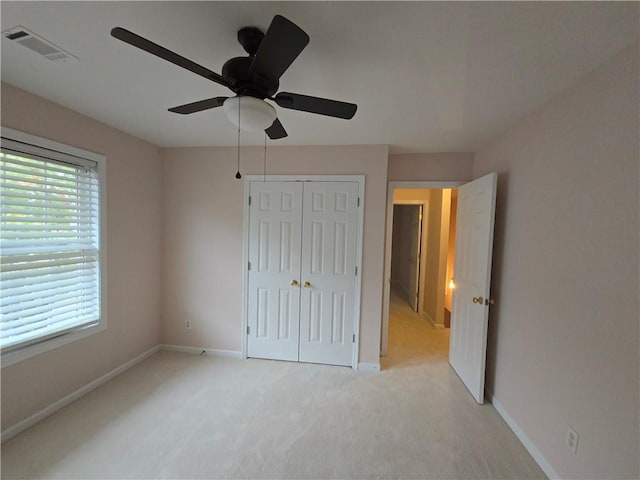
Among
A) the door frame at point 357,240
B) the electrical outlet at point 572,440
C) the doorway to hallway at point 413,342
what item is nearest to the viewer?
the electrical outlet at point 572,440

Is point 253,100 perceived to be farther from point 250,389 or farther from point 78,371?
point 78,371

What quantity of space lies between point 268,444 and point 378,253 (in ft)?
6.19

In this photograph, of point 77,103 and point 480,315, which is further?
point 480,315

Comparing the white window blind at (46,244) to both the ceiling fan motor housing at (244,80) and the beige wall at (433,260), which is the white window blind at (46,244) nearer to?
the ceiling fan motor housing at (244,80)

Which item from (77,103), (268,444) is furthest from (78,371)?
(77,103)

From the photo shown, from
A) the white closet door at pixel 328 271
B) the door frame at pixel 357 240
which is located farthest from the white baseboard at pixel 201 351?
the white closet door at pixel 328 271

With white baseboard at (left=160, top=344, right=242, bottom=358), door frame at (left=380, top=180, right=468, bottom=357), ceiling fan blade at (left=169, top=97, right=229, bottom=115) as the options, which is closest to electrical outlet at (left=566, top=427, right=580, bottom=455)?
door frame at (left=380, top=180, right=468, bottom=357)

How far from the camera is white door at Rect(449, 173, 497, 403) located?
2324 mm

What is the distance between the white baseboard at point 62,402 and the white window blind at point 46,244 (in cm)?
55

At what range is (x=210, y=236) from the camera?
3.18 m

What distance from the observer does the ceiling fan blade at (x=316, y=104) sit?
4.29 ft

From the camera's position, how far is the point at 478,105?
1.92 m

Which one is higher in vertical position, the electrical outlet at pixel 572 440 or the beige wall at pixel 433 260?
the beige wall at pixel 433 260

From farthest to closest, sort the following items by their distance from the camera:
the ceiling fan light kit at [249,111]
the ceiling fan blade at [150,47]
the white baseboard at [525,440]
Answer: the white baseboard at [525,440]
the ceiling fan light kit at [249,111]
the ceiling fan blade at [150,47]
